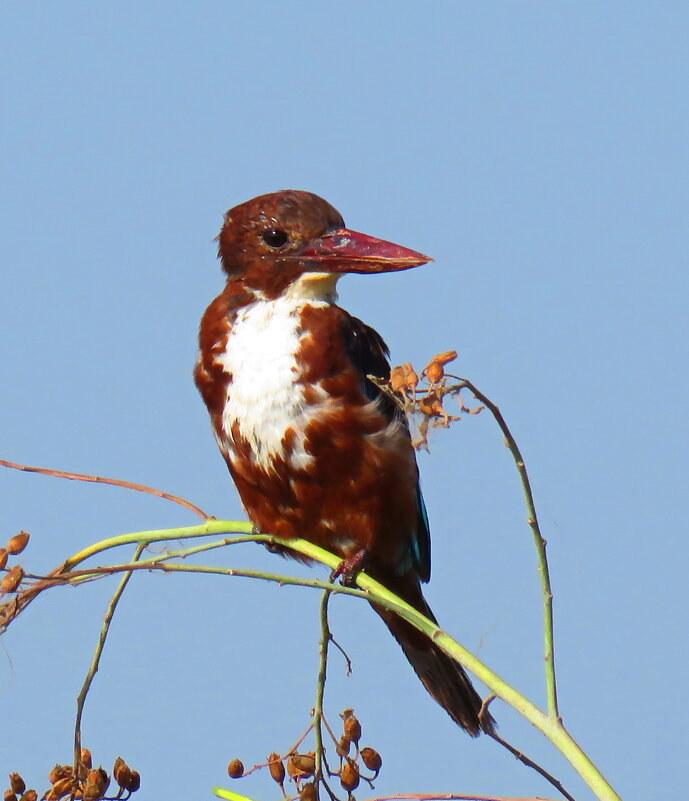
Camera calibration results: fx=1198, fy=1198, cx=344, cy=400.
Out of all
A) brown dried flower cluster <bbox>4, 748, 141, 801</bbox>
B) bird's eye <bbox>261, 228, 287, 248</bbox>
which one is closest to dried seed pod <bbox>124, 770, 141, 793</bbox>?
brown dried flower cluster <bbox>4, 748, 141, 801</bbox>

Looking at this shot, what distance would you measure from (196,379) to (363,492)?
70 centimetres

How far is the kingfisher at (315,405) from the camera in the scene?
380 centimetres

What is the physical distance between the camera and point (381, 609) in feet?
13.9

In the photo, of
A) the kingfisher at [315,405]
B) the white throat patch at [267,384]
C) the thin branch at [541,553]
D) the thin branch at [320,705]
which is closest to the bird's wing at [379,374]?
the kingfisher at [315,405]

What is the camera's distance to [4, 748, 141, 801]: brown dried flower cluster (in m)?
2.54

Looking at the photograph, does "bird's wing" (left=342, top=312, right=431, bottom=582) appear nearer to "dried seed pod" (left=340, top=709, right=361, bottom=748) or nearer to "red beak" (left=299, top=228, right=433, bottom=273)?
"red beak" (left=299, top=228, right=433, bottom=273)

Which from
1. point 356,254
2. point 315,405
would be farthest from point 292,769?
point 356,254

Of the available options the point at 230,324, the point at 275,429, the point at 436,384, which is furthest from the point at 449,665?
the point at 436,384

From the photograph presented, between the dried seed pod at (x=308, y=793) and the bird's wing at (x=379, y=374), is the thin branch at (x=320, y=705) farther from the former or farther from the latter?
the bird's wing at (x=379, y=374)

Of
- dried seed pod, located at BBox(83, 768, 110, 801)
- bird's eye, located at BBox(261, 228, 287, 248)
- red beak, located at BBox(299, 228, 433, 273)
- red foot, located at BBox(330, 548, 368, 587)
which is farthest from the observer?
bird's eye, located at BBox(261, 228, 287, 248)

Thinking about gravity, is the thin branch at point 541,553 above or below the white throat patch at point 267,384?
below

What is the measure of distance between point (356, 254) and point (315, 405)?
0.53m

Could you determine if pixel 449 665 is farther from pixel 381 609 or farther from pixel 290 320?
pixel 290 320

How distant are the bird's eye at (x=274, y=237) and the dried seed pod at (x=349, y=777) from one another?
1970mm
